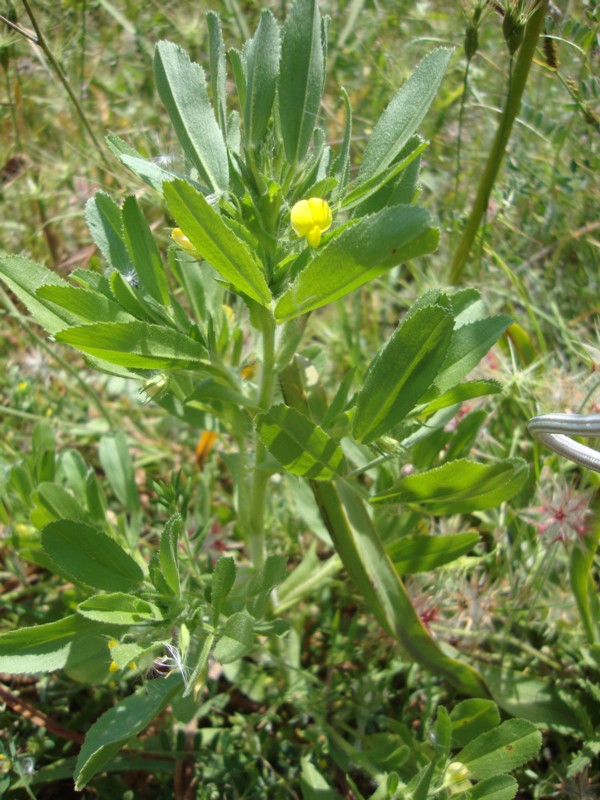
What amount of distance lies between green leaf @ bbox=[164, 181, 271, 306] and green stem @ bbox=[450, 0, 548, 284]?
0.77 m

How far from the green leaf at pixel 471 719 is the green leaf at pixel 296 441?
483 millimetres

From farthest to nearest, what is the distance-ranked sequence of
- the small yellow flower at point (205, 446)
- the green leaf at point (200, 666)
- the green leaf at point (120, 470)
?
the small yellow flower at point (205, 446)
the green leaf at point (120, 470)
the green leaf at point (200, 666)

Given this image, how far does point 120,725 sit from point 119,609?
18 centimetres

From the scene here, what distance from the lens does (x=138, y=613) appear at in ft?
3.63

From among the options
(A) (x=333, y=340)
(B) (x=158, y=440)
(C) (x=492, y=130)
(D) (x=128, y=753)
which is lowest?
(D) (x=128, y=753)

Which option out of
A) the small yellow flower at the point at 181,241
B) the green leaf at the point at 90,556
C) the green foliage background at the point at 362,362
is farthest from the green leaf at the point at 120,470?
the small yellow flower at the point at 181,241

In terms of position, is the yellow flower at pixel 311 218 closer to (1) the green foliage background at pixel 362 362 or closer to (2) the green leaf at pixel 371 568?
(2) the green leaf at pixel 371 568

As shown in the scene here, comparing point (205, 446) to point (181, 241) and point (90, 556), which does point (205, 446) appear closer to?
point (90, 556)

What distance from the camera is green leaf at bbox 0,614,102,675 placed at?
1094 mm

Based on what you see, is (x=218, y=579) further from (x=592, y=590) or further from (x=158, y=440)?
(x=158, y=440)

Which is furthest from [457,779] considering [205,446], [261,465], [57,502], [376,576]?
[205,446]

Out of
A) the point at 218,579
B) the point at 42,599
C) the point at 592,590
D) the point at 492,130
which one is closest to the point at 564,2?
the point at 492,130

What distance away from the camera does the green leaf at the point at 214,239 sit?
0.88m

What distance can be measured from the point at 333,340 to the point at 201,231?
49.8 inches
